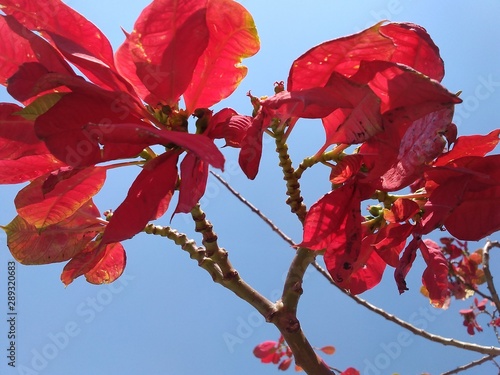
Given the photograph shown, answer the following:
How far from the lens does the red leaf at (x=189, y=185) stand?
53cm

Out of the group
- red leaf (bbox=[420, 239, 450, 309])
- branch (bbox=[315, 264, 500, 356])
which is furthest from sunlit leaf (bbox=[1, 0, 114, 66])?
branch (bbox=[315, 264, 500, 356])

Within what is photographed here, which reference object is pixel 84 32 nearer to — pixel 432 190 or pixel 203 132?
pixel 203 132

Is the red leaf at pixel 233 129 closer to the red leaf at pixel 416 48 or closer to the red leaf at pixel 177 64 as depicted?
the red leaf at pixel 177 64

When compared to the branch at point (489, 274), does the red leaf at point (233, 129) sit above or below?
below

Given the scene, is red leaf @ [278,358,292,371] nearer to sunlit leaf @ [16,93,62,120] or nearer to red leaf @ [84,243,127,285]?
red leaf @ [84,243,127,285]

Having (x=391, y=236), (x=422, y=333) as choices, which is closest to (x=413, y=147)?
(x=391, y=236)

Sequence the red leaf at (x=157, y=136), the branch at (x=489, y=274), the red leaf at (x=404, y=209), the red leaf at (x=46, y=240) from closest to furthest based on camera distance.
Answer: the red leaf at (x=157, y=136) < the red leaf at (x=404, y=209) < the red leaf at (x=46, y=240) < the branch at (x=489, y=274)

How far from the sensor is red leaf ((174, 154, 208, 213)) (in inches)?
21.0

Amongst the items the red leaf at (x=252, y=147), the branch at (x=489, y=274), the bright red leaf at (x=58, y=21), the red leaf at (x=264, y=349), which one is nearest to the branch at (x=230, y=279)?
the red leaf at (x=252, y=147)

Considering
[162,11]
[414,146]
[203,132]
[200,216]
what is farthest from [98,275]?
[414,146]

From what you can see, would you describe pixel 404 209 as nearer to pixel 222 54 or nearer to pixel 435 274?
pixel 435 274

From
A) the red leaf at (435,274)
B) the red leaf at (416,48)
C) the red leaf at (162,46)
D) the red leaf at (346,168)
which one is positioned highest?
the red leaf at (416,48)

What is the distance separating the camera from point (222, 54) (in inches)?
26.3

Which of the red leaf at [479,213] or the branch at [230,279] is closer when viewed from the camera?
the red leaf at [479,213]
